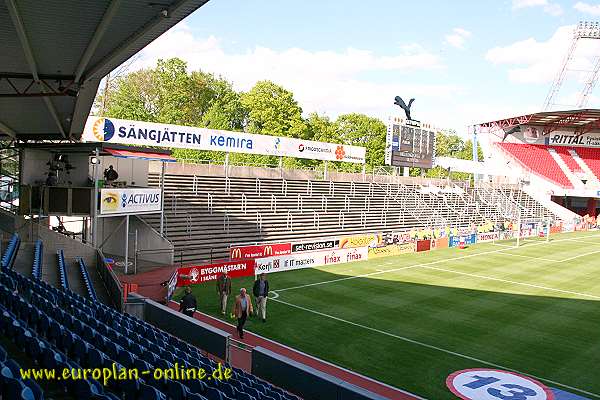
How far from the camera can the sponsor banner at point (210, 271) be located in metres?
22.9

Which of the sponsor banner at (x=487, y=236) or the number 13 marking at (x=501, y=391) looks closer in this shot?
the number 13 marking at (x=501, y=391)

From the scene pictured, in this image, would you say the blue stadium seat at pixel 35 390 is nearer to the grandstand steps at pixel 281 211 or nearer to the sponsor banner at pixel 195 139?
the grandstand steps at pixel 281 211

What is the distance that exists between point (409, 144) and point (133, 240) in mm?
27454

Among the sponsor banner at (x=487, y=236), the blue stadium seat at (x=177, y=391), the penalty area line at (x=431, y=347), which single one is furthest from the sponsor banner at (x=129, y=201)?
the sponsor banner at (x=487, y=236)

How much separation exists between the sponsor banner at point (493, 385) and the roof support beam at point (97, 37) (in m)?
11.4

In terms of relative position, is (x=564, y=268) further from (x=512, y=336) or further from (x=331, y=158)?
(x=331, y=158)

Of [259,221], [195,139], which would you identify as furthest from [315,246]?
[195,139]

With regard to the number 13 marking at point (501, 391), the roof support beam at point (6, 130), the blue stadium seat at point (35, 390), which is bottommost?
the number 13 marking at point (501, 391)

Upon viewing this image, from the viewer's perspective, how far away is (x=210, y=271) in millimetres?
24297

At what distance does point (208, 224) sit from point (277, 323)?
14.4m

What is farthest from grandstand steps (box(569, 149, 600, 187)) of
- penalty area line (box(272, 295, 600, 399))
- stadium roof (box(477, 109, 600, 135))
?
penalty area line (box(272, 295, 600, 399))

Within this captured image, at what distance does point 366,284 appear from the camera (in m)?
25.0

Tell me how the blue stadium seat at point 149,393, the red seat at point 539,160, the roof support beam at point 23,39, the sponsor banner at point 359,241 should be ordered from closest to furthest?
the blue stadium seat at point 149,393, the roof support beam at point 23,39, the sponsor banner at point 359,241, the red seat at point 539,160

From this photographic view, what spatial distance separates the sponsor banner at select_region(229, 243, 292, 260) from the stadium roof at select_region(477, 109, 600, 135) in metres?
53.1
